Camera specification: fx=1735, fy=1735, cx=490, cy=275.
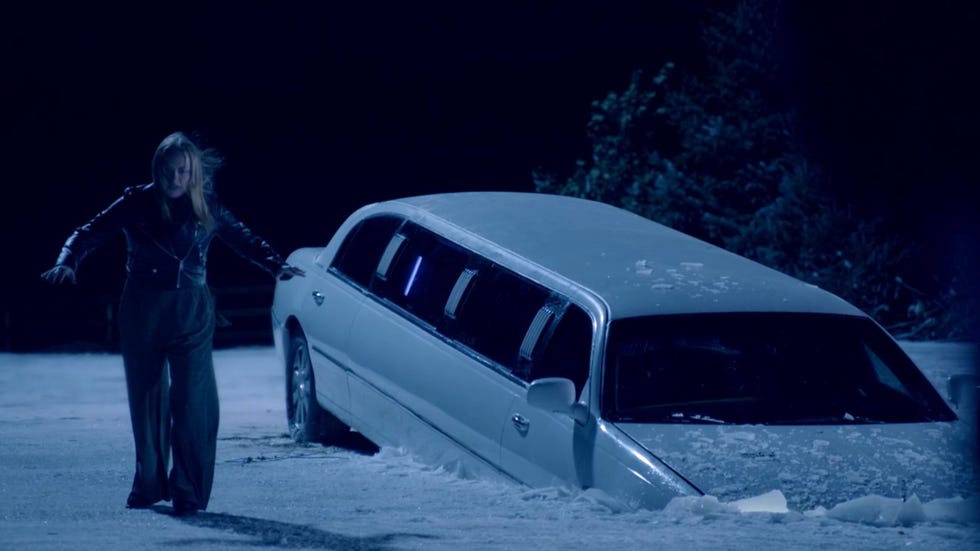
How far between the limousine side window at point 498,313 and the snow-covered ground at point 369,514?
2.11 feet

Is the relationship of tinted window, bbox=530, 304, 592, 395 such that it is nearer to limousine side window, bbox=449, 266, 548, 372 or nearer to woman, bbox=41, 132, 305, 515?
limousine side window, bbox=449, 266, 548, 372

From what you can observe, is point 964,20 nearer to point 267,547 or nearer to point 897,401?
point 897,401

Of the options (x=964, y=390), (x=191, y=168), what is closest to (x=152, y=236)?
(x=191, y=168)

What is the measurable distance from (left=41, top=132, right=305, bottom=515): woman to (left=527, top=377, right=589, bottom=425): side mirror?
1354 mm

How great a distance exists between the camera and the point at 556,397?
733 centimetres

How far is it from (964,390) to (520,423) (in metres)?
2.03

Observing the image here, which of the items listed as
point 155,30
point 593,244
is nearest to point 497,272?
point 593,244

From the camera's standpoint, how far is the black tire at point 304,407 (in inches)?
404

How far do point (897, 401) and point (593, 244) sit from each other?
1.79 metres

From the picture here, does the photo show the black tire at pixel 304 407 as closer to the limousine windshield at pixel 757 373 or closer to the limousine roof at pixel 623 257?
the limousine roof at pixel 623 257

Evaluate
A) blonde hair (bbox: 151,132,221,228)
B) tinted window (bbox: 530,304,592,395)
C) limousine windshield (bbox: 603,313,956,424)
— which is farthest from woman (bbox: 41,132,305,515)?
limousine windshield (bbox: 603,313,956,424)

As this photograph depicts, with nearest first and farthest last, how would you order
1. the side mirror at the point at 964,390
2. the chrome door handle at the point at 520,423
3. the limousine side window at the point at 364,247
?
the chrome door handle at the point at 520,423 → the side mirror at the point at 964,390 → the limousine side window at the point at 364,247

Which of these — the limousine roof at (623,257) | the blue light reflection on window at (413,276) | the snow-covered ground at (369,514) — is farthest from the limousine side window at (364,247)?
the snow-covered ground at (369,514)

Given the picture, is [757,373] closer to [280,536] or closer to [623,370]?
[623,370]
